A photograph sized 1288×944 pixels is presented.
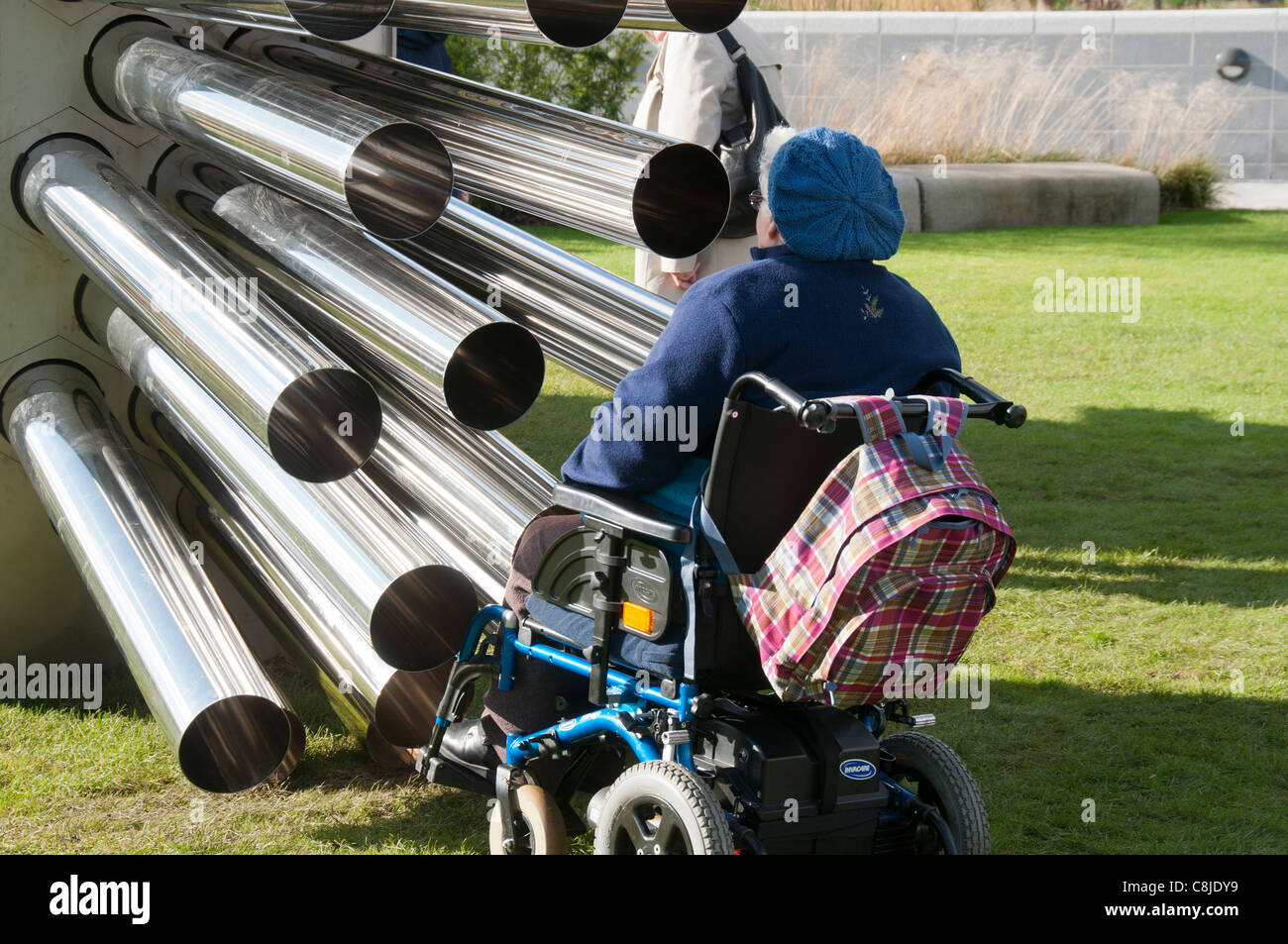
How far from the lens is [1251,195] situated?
1600 centimetres

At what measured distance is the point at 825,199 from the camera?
278 cm

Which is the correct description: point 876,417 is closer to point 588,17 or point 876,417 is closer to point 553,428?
point 588,17

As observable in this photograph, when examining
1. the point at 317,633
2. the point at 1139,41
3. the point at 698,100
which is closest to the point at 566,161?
the point at 317,633

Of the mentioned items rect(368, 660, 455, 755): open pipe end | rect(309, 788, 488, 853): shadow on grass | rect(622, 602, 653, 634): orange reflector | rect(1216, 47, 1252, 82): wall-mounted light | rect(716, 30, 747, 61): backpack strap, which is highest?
rect(1216, 47, 1252, 82): wall-mounted light

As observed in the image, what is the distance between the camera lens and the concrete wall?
17.7 metres

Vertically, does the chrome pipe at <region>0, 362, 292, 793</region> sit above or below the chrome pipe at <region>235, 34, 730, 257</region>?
below

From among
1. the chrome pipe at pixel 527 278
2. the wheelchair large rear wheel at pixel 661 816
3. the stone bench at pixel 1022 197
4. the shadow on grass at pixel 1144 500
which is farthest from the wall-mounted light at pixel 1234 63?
the wheelchair large rear wheel at pixel 661 816

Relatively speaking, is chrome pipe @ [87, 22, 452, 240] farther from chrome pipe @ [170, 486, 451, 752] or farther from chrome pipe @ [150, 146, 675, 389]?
chrome pipe @ [170, 486, 451, 752]

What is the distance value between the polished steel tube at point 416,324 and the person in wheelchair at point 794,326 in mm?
337

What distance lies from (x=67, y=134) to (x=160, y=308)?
3.61 feet

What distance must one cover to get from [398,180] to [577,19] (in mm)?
518

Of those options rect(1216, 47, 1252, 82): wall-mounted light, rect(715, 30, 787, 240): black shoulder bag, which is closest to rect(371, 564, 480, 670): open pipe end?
rect(715, 30, 787, 240): black shoulder bag
